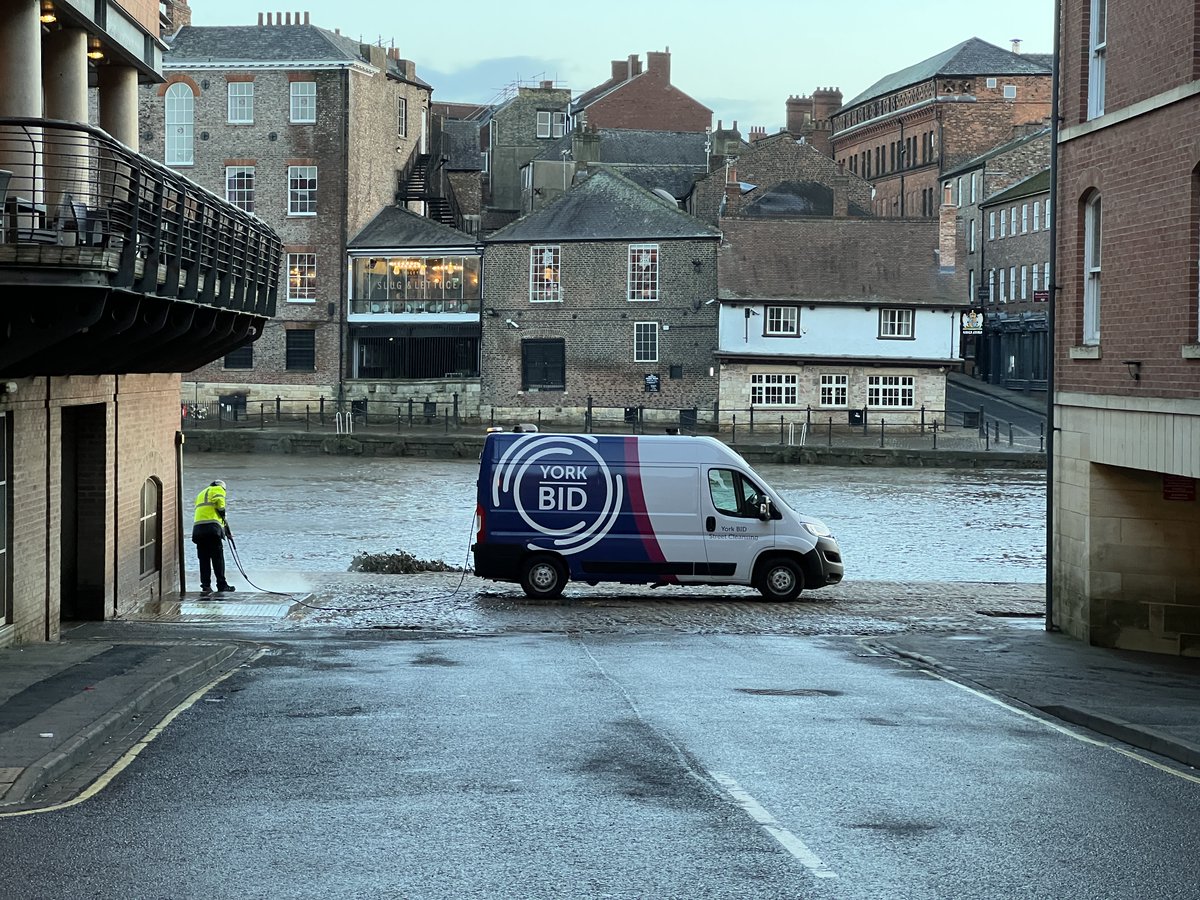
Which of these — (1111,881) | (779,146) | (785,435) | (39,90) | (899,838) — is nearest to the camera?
(1111,881)

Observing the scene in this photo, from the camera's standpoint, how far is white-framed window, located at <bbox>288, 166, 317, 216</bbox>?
2822 inches

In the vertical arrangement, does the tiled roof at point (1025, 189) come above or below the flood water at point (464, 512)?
above

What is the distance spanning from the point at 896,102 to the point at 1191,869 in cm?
10869

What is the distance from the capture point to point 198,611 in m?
21.7

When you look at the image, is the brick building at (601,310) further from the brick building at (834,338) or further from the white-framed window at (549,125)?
the white-framed window at (549,125)

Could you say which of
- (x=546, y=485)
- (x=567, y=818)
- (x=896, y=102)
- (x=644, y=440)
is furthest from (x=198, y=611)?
(x=896, y=102)

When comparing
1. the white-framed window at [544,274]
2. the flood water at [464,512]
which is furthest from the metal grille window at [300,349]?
the flood water at [464,512]

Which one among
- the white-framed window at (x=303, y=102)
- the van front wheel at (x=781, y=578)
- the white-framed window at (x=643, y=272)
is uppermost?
the white-framed window at (x=303, y=102)

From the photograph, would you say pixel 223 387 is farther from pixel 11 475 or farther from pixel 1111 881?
pixel 1111 881

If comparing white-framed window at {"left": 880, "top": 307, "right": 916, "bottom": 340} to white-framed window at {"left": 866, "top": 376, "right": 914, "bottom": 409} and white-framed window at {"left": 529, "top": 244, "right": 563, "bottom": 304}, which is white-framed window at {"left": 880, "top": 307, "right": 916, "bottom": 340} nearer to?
white-framed window at {"left": 866, "top": 376, "right": 914, "bottom": 409}

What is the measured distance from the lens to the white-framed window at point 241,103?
2813 inches

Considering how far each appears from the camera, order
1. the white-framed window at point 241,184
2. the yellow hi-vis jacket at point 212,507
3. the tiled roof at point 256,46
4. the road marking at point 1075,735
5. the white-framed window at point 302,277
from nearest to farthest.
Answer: the road marking at point 1075,735 < the yellow hi-vis jacket at point 212,507 < the tiled roof at point 256,46 < the white-framed window at point 302,277 < the white-framed window at point 241,184

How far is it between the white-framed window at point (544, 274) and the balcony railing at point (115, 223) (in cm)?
4789

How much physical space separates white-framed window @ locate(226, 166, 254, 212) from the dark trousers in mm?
50893
